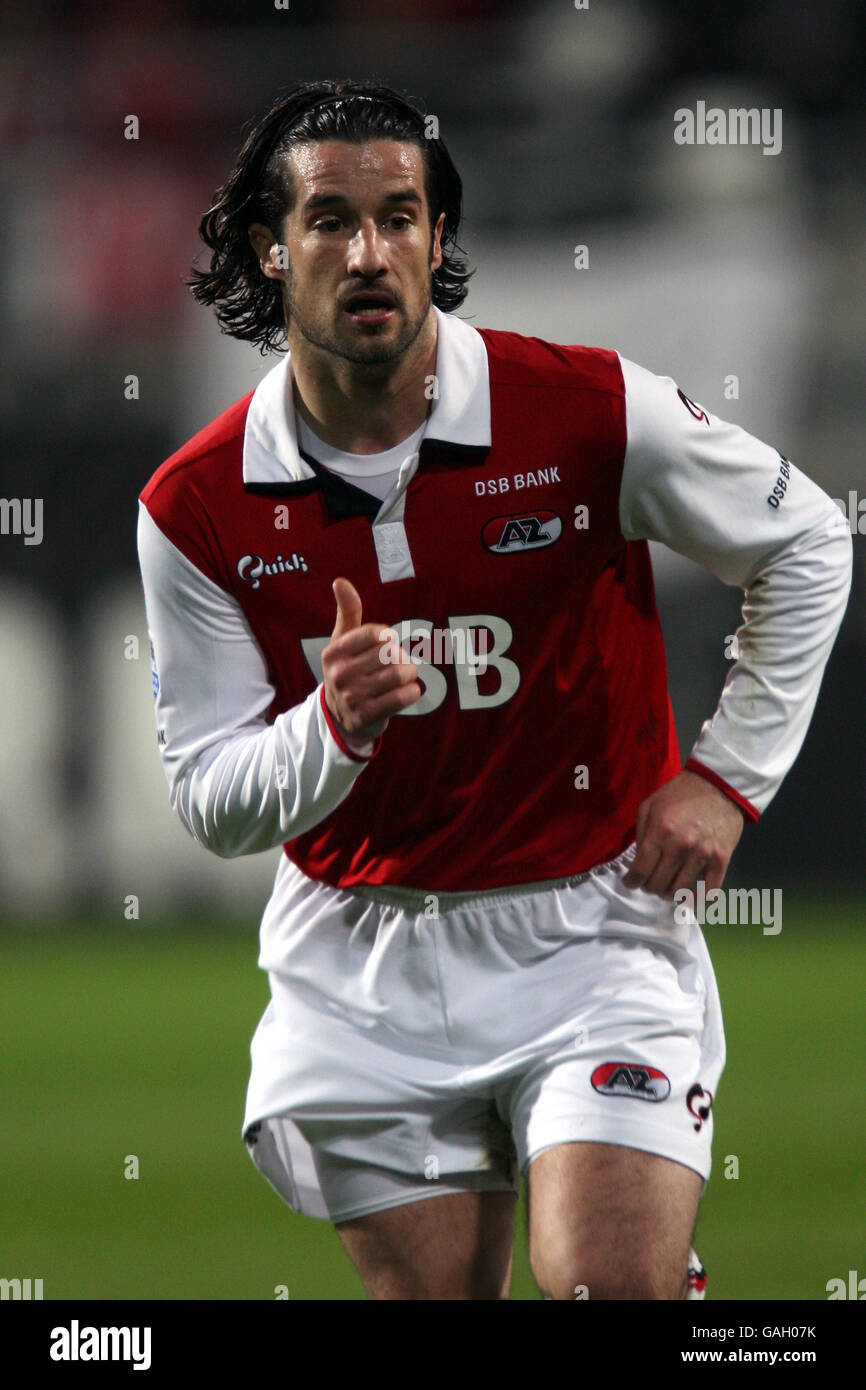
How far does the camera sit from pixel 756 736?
3.25 meters

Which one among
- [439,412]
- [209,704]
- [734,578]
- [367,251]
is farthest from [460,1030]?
[367,251]

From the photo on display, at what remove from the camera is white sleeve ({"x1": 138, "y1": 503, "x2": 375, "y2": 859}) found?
10.3 ft

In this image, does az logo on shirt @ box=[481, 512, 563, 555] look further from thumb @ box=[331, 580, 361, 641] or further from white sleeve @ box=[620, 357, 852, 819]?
thumb @ box=[331, 580, 361, 641]

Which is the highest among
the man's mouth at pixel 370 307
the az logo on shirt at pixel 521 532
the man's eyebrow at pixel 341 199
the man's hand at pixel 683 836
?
the man's eyebrow at pixel 341 199

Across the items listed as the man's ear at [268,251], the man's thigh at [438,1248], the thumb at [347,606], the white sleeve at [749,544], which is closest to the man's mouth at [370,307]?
the man's ear at [268,251]

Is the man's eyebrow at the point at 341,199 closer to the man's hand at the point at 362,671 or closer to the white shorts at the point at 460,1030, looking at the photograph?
the man's hand at the point at 362,671

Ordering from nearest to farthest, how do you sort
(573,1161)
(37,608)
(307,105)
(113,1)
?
(573,1161), (307,105), (37,608), (113,1)

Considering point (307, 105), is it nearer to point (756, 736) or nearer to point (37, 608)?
point (756, 736)

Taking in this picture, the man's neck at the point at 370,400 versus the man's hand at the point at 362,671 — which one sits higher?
the man's neck at the point at 370,400

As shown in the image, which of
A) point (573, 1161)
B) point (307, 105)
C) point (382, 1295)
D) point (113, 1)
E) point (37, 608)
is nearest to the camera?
point (573, 1161)

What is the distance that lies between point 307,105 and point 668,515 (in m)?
1.00

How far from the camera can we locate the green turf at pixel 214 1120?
5223mm
